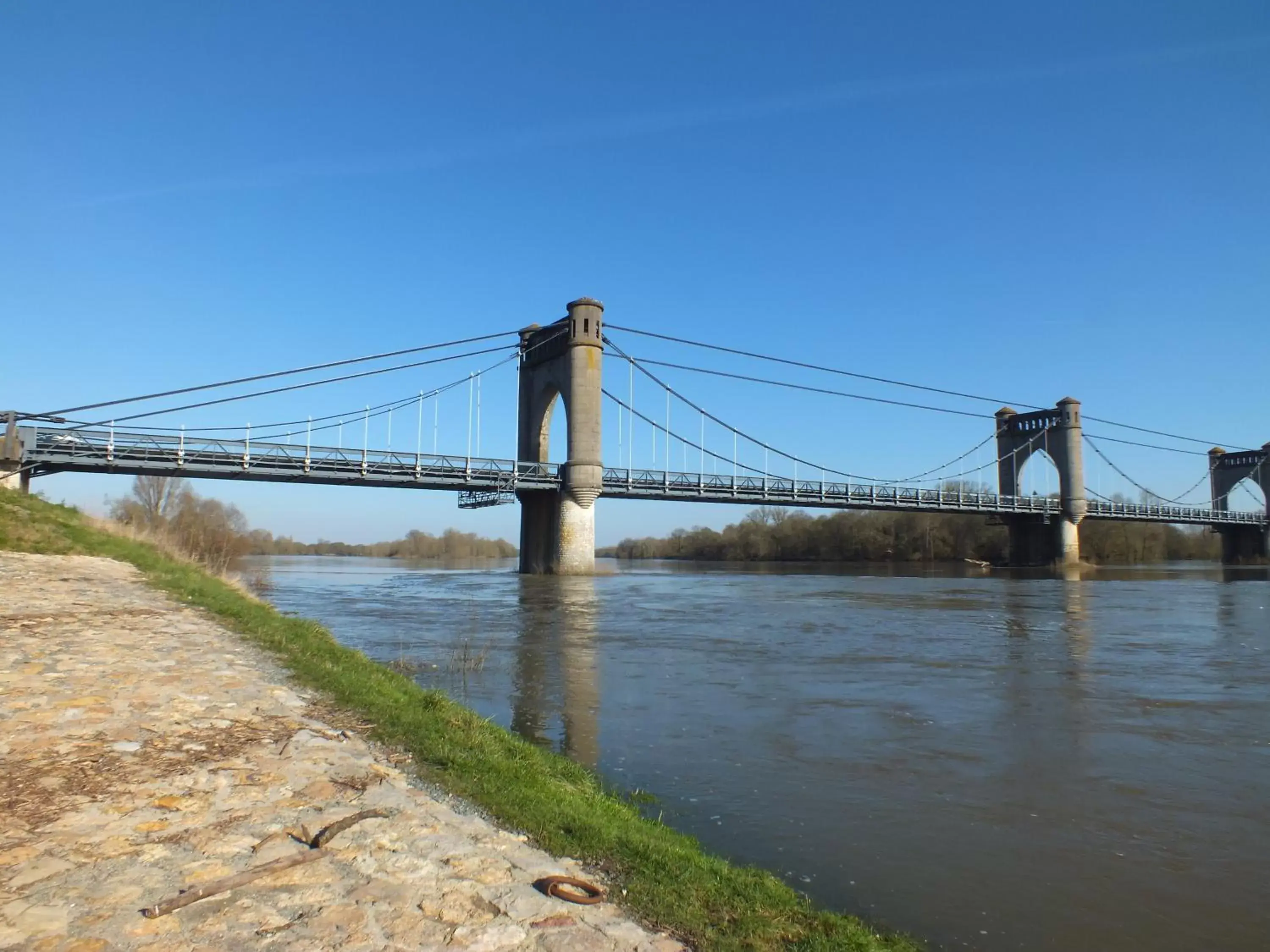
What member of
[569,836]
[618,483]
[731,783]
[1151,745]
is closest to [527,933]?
A: [569,836]

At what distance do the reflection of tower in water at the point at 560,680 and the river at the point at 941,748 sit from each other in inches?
2.3

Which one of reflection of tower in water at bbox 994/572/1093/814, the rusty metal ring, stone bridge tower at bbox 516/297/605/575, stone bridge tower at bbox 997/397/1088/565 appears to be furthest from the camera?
stone bridge tower at bbox 997/397/1088/565

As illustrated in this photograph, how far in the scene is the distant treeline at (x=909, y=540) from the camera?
83.2 meters

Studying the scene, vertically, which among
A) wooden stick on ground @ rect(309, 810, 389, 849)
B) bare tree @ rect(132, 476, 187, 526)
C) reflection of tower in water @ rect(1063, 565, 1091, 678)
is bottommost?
reflection of tower in water @ rect(1063, 565, 1091, 678)

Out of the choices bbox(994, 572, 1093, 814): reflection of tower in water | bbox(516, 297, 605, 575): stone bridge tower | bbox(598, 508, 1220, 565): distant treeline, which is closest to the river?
bbox(994, 572, 1093, 814): reflection of tower in water

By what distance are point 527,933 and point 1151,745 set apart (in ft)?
23.4

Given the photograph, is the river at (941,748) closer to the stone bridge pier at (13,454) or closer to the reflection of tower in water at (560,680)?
the reflection of tower in water at (560,680)

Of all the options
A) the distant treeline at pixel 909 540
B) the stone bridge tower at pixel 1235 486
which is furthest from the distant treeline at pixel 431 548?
the stone bridge tower at pixel 1235 486

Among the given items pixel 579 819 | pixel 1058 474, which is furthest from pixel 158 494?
pixel 1058 474

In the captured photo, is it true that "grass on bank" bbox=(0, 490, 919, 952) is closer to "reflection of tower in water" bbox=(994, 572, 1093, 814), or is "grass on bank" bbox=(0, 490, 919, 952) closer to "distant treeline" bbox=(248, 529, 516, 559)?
"reflection of tower in water" bbox=(994, 572, 1093, 814)

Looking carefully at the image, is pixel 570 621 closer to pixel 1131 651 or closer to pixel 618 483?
pixel 1131 651

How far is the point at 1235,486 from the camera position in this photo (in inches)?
3337

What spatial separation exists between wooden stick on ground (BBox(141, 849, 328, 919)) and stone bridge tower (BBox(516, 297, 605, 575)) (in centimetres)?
3852

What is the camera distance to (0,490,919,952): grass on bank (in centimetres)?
354
